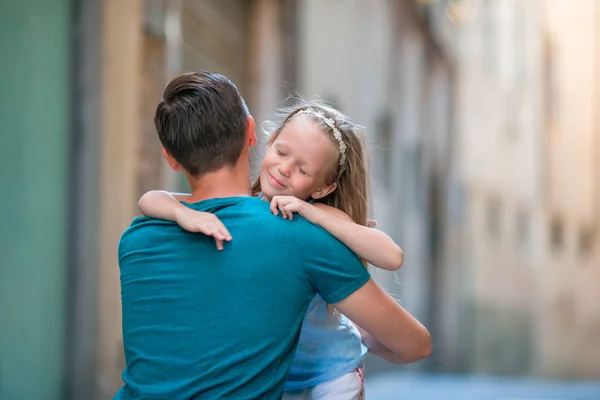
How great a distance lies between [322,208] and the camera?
2477 millimetres

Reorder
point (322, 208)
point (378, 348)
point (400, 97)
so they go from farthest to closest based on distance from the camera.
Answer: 1. point (400, 97)
2. point (378, 348)
3. point (322, 208)

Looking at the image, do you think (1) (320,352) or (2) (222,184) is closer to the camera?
(2) (222,184)

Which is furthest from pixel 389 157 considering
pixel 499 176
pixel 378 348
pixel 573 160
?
pixel 378 348

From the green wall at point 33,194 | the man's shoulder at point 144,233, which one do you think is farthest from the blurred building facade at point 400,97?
the man's shoulder at point 144,233

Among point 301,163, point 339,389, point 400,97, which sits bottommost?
point 339,389

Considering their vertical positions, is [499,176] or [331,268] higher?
[331,268]

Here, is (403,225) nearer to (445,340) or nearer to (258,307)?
(445,340)

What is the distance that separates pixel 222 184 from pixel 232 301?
0.30m

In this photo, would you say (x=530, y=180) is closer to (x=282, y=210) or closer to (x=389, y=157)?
(x=389, y=157)

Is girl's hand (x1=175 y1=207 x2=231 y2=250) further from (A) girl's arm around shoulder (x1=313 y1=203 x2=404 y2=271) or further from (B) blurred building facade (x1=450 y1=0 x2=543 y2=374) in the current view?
(B) blurred building facade (x1=450 y1=0 x2=543 y2=374)

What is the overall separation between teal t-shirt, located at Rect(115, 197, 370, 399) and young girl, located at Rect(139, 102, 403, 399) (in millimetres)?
56

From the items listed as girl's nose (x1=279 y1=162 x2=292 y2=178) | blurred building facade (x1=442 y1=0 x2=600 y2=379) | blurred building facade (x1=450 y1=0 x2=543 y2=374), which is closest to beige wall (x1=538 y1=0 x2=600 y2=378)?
blurred building facade (x1=442 y1=0 x2=600 y2=379)

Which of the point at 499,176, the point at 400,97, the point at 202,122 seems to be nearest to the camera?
the point at 202,122

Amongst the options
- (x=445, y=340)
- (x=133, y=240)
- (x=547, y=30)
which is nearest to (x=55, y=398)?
(x=133, y=240)
